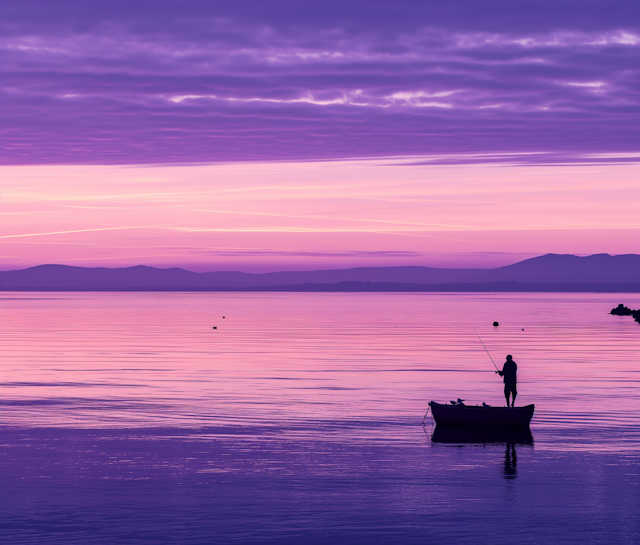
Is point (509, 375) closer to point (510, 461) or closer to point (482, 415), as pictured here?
point (482, 415)

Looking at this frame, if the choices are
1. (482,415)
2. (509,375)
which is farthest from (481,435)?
(509,375)

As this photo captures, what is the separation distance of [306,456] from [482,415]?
9.12 metres

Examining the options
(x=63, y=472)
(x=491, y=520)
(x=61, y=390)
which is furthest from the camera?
Result: (x=61, y=390)

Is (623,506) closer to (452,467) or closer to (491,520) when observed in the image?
(491,520)

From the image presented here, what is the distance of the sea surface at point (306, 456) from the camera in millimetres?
22281

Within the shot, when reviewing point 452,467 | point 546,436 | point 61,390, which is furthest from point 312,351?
point 452,467

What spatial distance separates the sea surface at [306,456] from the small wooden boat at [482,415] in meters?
0.92

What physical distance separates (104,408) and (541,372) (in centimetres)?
3135

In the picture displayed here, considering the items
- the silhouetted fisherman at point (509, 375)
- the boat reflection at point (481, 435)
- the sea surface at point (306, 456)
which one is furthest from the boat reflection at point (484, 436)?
the silhouetted fisherman at point (509, 375)

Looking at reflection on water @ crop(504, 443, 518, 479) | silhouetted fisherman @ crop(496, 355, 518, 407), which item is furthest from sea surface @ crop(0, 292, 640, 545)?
silhouetted fisherman @ crop(496, 355, 518, 407)

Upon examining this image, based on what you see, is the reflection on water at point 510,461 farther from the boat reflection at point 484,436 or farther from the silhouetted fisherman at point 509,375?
the silhouetted fisherman at point 509,375

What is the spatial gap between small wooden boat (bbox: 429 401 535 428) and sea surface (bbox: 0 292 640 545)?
921 millimetres

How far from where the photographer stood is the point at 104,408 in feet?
138

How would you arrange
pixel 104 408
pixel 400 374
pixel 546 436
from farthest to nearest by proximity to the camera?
1. pixel 400 374
2. pixel 104 408
3. pixel 546 436
